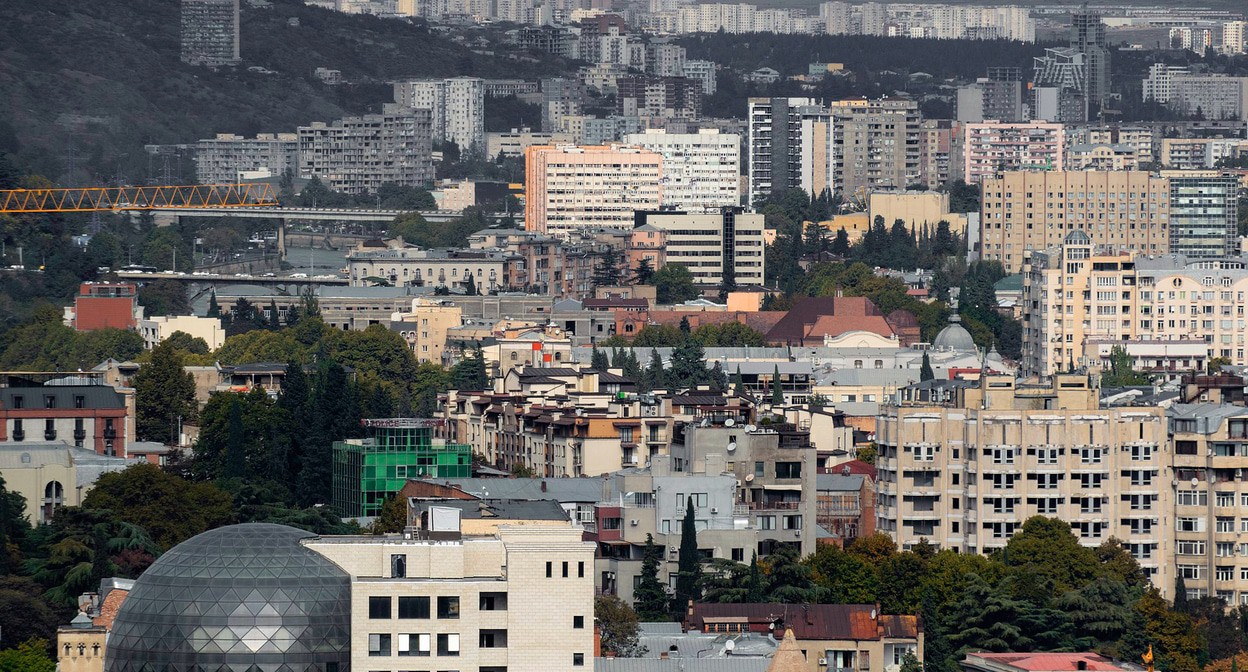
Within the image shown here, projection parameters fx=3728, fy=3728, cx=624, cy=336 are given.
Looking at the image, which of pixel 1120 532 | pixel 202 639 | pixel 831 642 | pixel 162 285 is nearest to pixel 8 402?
pixel 1120 532

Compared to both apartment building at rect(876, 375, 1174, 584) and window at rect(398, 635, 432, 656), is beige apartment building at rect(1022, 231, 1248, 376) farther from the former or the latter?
window at rect(398, 635, 432, 656)

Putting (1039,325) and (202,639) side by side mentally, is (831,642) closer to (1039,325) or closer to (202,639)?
(202,639)

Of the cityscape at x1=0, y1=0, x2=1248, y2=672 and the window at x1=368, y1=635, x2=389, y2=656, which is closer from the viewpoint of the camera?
the window at x1=368, y1=635, x2=389, y2=656

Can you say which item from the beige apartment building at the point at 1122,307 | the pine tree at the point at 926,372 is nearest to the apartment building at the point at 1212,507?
the pine tree at the point at 926,372

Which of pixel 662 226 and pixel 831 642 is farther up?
pixel 662 226

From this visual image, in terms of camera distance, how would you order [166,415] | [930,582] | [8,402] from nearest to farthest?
[930,582] < [8,402] < [166,415]

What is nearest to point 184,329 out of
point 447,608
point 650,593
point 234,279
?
point 234,279

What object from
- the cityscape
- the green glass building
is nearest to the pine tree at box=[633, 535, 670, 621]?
the cityscape
